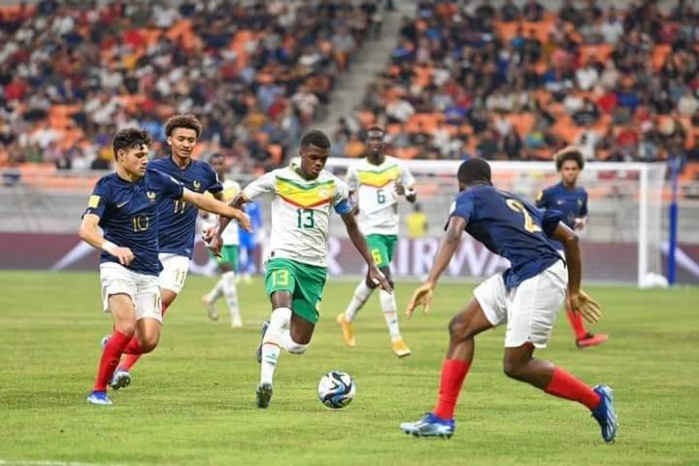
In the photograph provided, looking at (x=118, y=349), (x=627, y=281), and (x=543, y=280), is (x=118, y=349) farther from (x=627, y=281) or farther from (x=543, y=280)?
(x=627, y=281)

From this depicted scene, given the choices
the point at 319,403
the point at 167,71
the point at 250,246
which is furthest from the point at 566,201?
the point at 167,71

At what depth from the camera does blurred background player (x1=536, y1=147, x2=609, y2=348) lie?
19.9 meters

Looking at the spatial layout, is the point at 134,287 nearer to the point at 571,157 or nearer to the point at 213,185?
the point at 213,185

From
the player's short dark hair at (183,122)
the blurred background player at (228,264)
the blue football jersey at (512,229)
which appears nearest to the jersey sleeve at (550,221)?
the blue football jersey at (512,229)

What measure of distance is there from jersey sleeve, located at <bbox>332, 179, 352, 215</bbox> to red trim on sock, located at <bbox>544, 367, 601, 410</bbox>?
3.38m

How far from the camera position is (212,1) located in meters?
47.5

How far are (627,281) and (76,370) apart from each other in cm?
2127

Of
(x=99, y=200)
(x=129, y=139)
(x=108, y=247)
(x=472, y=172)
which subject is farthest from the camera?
(x=129, y=139)

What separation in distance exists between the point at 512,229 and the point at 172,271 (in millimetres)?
5363

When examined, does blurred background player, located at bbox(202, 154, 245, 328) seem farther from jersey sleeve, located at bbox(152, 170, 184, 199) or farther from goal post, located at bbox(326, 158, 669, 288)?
goal post, located at bbox(326, 158, 669, 288)

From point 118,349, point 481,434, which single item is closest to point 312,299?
point 118,349

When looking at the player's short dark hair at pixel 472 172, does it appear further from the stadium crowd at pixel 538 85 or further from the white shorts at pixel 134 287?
the stadium crowd at pixel 538 85

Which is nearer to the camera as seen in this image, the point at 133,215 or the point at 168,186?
the point at 133,215

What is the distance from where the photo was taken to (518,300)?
10.6 meters
